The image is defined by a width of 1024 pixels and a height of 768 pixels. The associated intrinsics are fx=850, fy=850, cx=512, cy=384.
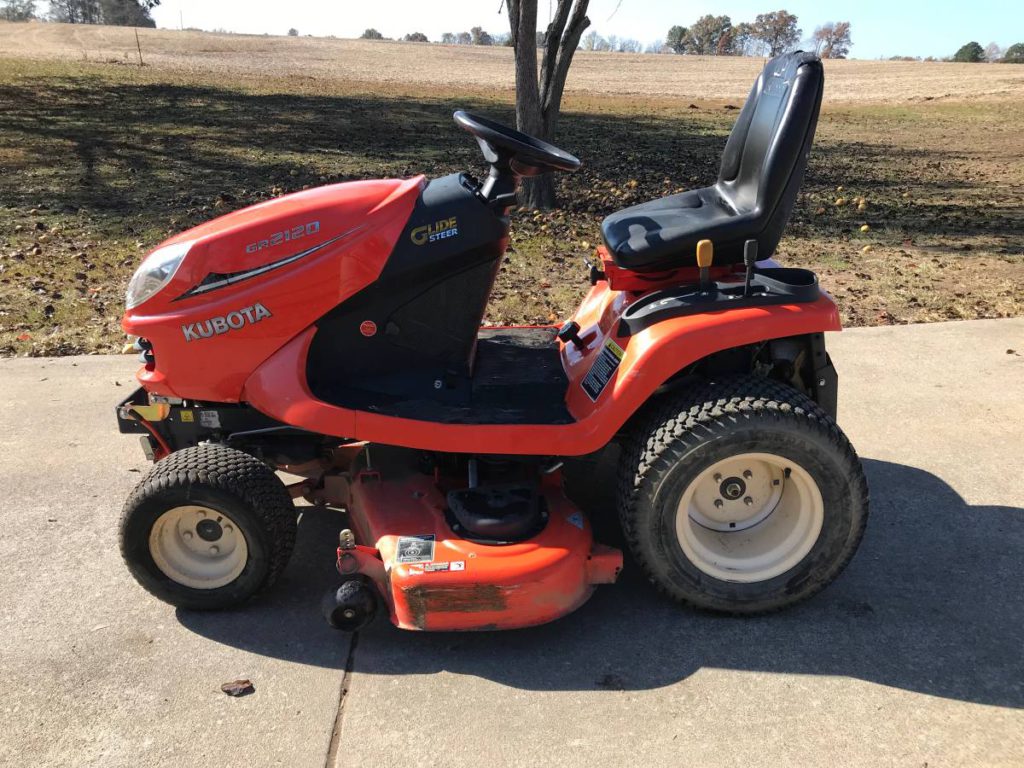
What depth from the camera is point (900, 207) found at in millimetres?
9062

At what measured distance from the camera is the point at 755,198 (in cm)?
292

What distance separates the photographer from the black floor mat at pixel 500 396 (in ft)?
9.00

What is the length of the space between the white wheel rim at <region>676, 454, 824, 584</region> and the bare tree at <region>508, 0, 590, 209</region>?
20.1 ft

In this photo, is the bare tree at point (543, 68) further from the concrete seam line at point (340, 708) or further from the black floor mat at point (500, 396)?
the concrete seam line at point (340, 708)

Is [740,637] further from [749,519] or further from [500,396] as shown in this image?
[500,396]

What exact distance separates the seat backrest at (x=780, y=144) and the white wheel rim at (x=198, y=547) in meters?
2.01

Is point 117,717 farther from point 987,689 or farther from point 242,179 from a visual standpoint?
point 242,179

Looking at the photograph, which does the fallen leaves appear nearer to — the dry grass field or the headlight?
the headlight

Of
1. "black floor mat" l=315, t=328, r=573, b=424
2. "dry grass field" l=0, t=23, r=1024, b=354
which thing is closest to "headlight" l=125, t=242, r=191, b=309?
"black floor mat" l=315, t=328, r=573, b=424

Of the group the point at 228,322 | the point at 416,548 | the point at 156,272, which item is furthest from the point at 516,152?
the point at 416,548

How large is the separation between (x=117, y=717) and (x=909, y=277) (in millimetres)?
6086

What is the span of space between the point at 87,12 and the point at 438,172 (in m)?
93.4

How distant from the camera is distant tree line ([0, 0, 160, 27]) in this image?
73.4 metres

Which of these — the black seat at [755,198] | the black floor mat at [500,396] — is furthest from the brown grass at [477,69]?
the black floor mat at [500,396]
